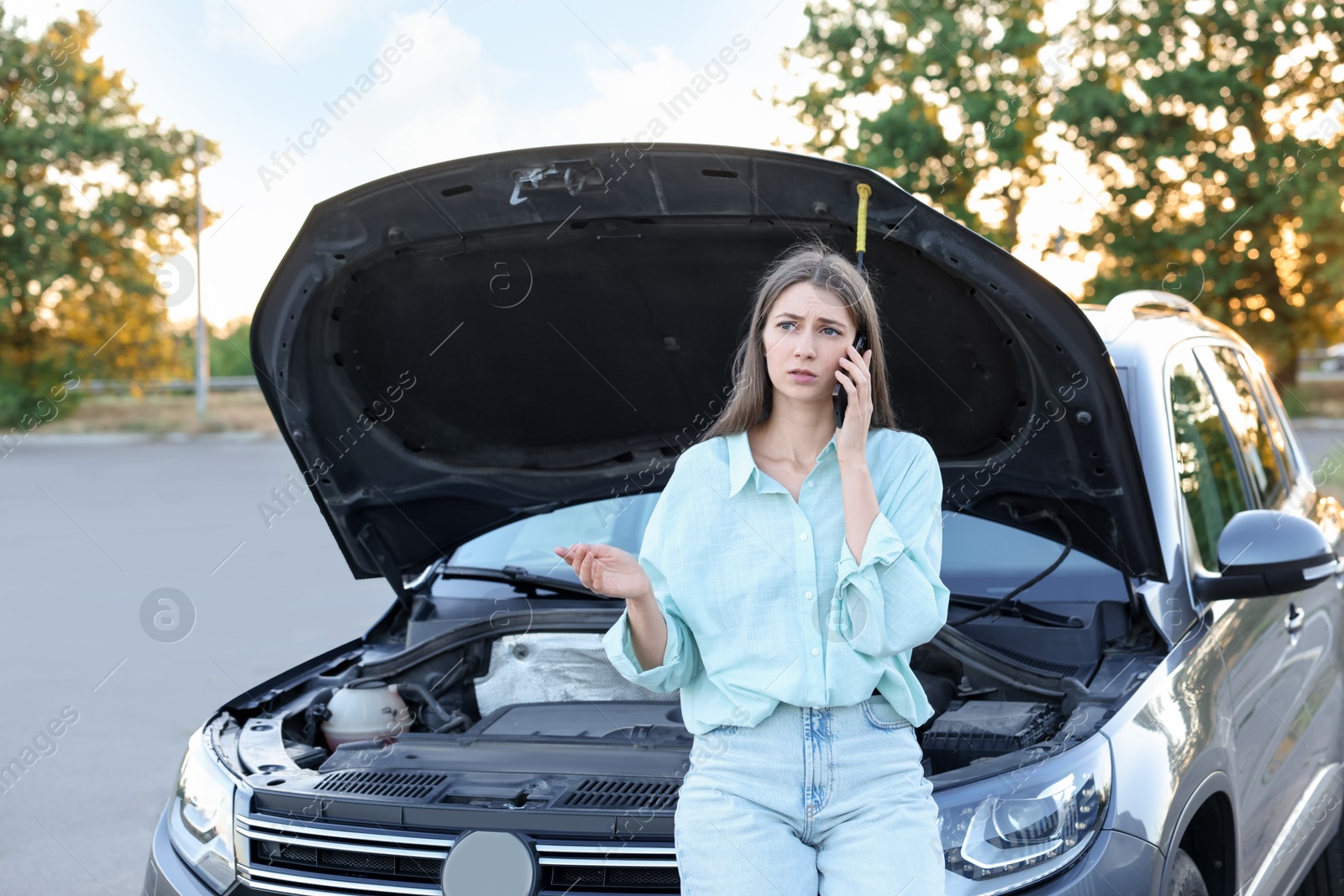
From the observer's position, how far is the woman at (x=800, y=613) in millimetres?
1817

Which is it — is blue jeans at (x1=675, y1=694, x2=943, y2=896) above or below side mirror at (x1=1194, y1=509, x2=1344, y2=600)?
below

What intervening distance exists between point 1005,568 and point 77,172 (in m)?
34.1

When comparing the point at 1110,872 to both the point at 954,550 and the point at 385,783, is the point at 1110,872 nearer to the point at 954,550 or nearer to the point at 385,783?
the point at 954,550

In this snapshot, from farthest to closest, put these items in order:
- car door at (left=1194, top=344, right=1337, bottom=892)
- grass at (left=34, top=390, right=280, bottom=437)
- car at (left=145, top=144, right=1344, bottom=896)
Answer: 1. grass at (left=34, top=390, right=280, bottom=437)
2. car door at (left=1194, top=344, right=1337, bottom=892)
3. car at (left=145, top=144, right=1344, bottom=896)

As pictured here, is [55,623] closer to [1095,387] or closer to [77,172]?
[1095,387]

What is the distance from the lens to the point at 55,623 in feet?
26.5

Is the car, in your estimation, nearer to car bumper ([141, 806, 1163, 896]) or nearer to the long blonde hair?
car bumper ([141, 806, 1163, 896])

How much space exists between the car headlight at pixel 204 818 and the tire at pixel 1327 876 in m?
3.38

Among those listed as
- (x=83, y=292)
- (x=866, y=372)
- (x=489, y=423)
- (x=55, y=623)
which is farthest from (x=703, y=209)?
(x=83, y=292)

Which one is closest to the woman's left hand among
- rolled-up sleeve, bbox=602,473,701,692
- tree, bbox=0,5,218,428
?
rolled-up sleeve, bbox=602,473,701,692

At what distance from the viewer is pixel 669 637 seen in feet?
6.40

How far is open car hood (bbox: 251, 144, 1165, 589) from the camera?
2.43 m

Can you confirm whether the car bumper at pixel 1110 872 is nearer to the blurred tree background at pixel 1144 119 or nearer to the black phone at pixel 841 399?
the black phone at pixel 841 399

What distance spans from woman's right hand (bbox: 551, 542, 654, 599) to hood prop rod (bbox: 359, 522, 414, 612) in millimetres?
1832
